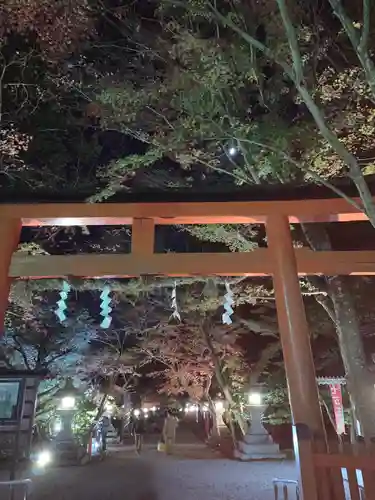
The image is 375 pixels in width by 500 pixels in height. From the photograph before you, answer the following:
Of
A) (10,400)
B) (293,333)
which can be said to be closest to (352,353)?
(293,333)

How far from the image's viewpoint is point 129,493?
9477 mm

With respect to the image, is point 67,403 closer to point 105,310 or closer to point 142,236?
point 105,310

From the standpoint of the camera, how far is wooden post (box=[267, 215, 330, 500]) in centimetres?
496

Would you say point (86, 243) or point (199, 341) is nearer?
point (86, 243)

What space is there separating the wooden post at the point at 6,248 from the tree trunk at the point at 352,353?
4926mm

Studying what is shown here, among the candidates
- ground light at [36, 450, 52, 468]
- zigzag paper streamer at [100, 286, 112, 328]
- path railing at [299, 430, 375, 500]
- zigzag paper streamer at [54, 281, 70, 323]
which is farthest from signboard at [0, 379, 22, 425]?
path railing at [299, 430, 375, 500]

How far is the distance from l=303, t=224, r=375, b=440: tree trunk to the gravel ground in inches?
136

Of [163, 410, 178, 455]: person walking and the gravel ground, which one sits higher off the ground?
[163, 410, 178, 455]: person walking

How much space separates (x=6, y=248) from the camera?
232 inches

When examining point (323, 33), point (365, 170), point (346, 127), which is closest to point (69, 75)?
point (323, 33)

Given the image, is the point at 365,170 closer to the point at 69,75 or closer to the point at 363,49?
the point at 363,49

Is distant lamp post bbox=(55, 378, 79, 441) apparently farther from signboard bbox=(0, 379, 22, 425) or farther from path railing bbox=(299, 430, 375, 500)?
path railing bbox=(299, 430, 375, 500)

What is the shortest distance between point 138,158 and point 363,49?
529 centimetres

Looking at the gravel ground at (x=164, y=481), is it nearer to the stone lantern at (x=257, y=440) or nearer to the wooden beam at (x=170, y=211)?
the stone lantern at (x=257, y=440)
